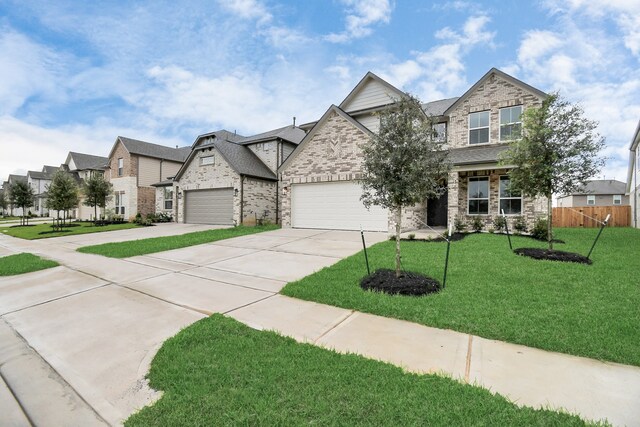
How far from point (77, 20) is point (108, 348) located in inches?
462

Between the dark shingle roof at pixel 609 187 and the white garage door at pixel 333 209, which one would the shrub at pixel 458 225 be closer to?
the white garage door at pixel 333 209

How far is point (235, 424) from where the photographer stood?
6.55 feet

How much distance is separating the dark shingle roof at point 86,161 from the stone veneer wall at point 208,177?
1952 cm

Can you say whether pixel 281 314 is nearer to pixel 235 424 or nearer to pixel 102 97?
pixel 235 424

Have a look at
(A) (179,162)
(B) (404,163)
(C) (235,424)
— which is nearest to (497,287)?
(B) (404,163)

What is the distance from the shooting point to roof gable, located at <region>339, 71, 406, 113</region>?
16.7m

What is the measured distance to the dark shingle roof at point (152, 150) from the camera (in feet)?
83.4

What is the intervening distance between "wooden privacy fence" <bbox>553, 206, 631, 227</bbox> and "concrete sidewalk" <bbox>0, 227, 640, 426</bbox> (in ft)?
72.1

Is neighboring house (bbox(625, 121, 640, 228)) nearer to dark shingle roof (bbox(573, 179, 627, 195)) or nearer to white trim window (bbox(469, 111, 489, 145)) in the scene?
white trim window (bbox(469, 111, 489, 145))

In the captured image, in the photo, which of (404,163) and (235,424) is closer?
(235,424)

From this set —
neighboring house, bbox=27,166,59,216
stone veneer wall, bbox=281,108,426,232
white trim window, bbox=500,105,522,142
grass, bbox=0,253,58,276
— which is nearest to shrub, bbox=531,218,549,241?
white trim window, bbox=500,105,522,142

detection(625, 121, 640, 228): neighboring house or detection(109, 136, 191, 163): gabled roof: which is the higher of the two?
detection(109, 136, 191, 163): gabled roof

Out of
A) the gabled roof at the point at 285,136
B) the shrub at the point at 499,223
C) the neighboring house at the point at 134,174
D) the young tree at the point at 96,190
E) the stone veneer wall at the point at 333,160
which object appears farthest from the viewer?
the neighboring house at the point at 134,174

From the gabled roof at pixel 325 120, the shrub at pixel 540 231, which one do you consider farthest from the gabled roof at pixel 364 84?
the shrub at pixel 540 231
